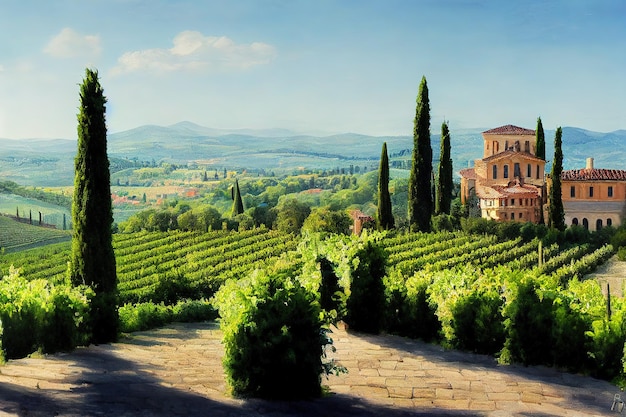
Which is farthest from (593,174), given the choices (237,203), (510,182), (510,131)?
(237,203)

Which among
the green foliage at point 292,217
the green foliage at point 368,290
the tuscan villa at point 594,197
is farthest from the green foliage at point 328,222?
the green foliage at point 368,290

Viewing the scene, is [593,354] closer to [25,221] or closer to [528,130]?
[528,130]

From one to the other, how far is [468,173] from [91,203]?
1084 centimetres

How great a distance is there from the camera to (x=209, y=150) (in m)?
66.7

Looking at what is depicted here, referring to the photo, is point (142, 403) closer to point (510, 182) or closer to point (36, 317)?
point (36, 317)

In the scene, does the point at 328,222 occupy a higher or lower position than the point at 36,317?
higher

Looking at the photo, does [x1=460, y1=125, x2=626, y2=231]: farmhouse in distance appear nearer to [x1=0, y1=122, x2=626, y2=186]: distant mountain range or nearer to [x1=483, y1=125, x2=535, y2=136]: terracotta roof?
[x1=483, y1=125, x2=535, y2=136]: terracotta roof

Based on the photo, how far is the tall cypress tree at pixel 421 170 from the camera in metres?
17.8

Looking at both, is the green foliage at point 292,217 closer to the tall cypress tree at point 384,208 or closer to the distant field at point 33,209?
the tall cypress tree at point 384,208

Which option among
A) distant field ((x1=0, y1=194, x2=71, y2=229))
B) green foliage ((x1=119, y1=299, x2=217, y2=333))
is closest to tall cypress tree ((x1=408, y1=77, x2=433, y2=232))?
green foliage ((x1=119, y1=299, x2=217, y2=333))

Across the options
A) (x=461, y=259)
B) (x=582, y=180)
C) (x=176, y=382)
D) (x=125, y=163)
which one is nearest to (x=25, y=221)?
(x=125, y=163)

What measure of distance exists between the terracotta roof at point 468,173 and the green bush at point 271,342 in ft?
43.2

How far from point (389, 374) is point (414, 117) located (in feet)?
42.0

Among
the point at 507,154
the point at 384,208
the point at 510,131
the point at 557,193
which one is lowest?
the point at 384,208
